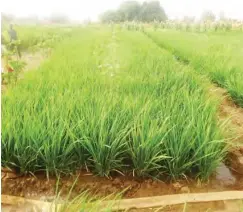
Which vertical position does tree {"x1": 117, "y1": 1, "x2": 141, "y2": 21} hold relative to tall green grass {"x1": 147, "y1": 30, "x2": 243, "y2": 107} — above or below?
above

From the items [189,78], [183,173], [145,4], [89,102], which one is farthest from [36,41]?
[183,173]

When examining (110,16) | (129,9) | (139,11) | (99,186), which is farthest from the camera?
(110,16)

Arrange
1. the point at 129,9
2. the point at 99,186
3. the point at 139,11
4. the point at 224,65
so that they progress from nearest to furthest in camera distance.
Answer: the point at 99,186, the point at 129,9, the point at 139,11, the point at 224,65

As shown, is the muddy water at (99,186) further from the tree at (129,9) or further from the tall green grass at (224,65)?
the tree at (129,9)

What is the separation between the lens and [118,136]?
1.63m

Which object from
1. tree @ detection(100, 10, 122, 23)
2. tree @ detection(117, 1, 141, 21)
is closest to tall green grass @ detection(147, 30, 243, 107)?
tree @ detection(117, 1, 141, 21)

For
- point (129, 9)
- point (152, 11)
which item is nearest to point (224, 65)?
point (152, 11)

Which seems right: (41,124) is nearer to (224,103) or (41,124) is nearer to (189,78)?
(189,78)

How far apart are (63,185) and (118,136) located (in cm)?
28

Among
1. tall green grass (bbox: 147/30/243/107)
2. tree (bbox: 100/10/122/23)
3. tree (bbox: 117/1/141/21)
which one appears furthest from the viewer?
tree (bbox: 100/10/122/23)

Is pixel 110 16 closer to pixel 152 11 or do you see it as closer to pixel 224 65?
pixel 152 11

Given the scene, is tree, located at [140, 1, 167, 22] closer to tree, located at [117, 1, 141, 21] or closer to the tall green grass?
tree, located at [117, 1, 141, 21]

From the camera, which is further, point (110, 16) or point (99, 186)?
point (110, 16)

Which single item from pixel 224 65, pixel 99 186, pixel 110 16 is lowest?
pixel 99 186
